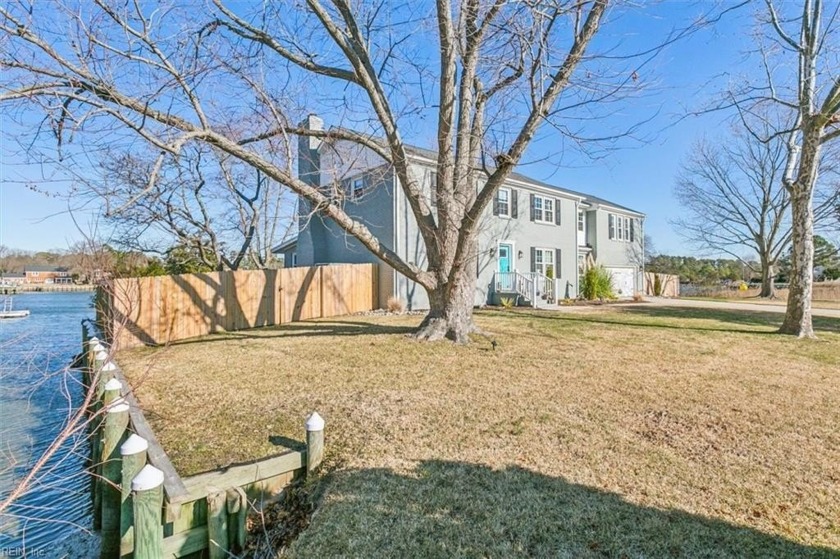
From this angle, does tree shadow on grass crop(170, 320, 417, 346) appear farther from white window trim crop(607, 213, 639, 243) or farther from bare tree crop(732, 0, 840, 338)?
white window trim crop(607, 213, 639, 243)

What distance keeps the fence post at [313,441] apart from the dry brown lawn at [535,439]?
19 cm

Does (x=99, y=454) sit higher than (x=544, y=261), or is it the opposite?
(x=544, y=261)

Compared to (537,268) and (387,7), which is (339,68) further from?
(537,268)

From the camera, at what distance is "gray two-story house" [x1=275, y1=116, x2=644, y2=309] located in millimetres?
14109

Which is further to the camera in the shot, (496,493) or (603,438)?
(603,438)

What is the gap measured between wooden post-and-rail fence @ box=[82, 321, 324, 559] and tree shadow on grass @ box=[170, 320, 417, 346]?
19.1ft

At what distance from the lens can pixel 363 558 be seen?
2.52 meters

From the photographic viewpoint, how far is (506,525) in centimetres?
275

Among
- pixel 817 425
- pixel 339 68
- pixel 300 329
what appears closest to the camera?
pixel 817 425

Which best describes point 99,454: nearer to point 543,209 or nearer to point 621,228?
point 543,209

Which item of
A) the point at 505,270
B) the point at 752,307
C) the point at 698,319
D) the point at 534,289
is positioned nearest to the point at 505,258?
the point at 505,270

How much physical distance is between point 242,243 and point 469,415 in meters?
14.9

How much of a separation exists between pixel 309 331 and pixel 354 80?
19.1ft

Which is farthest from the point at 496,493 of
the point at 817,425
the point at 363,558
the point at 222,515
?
the point at 817,425
